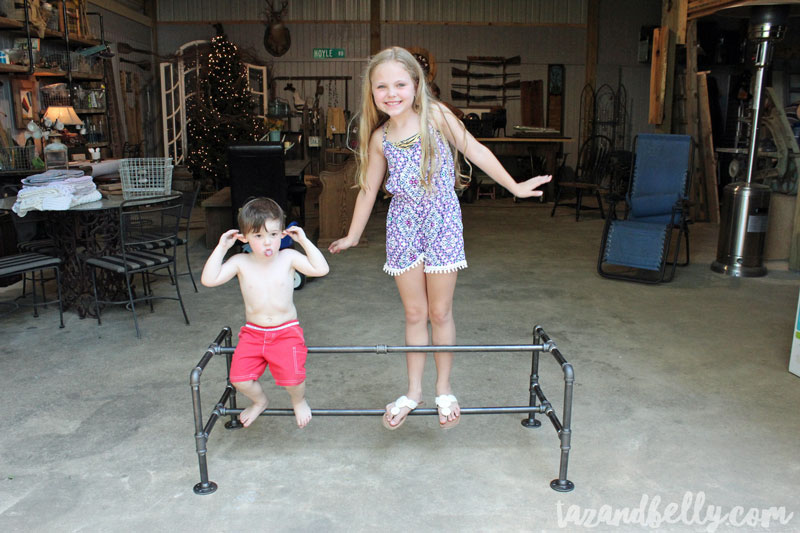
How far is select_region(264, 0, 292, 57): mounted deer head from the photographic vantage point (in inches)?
449

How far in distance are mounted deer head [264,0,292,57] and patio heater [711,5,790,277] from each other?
8136mm

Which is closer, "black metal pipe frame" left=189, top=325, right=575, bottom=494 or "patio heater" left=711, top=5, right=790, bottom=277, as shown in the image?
"black metal pipe frame" left=189, top=325, right=575, bottom=494

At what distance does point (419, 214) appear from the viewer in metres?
2.39

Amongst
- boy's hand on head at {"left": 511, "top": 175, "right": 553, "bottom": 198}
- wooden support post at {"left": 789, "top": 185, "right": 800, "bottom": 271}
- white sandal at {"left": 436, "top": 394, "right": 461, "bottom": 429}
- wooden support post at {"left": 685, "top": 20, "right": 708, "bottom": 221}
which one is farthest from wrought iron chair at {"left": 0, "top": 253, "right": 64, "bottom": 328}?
wooden support post at {"left": 685, "top": 20, "right": 708, "bottom": 221}

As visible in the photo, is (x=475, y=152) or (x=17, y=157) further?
(x=17, y=157)

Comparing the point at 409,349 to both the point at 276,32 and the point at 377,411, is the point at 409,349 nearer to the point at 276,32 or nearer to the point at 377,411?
the point at 377,411

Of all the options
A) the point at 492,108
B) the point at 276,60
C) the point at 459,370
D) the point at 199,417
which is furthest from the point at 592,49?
the point at 199,417

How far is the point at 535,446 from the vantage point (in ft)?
8.75

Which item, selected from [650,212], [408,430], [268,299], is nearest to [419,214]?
[268,299]

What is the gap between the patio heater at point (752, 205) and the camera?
518 cm

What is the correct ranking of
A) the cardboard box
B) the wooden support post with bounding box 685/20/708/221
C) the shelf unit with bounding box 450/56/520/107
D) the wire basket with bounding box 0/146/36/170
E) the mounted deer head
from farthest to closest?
the shelf unit with bounding box 450/56/520/107, the mounted deer head, the wooden support post with bounding box 685/20/708/221, the wire basket with bounding box 0/146/36/170, the cardboard box

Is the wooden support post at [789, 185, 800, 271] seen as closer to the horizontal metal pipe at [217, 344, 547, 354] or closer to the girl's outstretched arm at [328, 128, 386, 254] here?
the horizontal metal pipe at [217, 344, 547, 354]

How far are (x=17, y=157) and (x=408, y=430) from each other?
5375 millimetres

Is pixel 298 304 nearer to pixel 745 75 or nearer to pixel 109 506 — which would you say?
pixel 109 506
